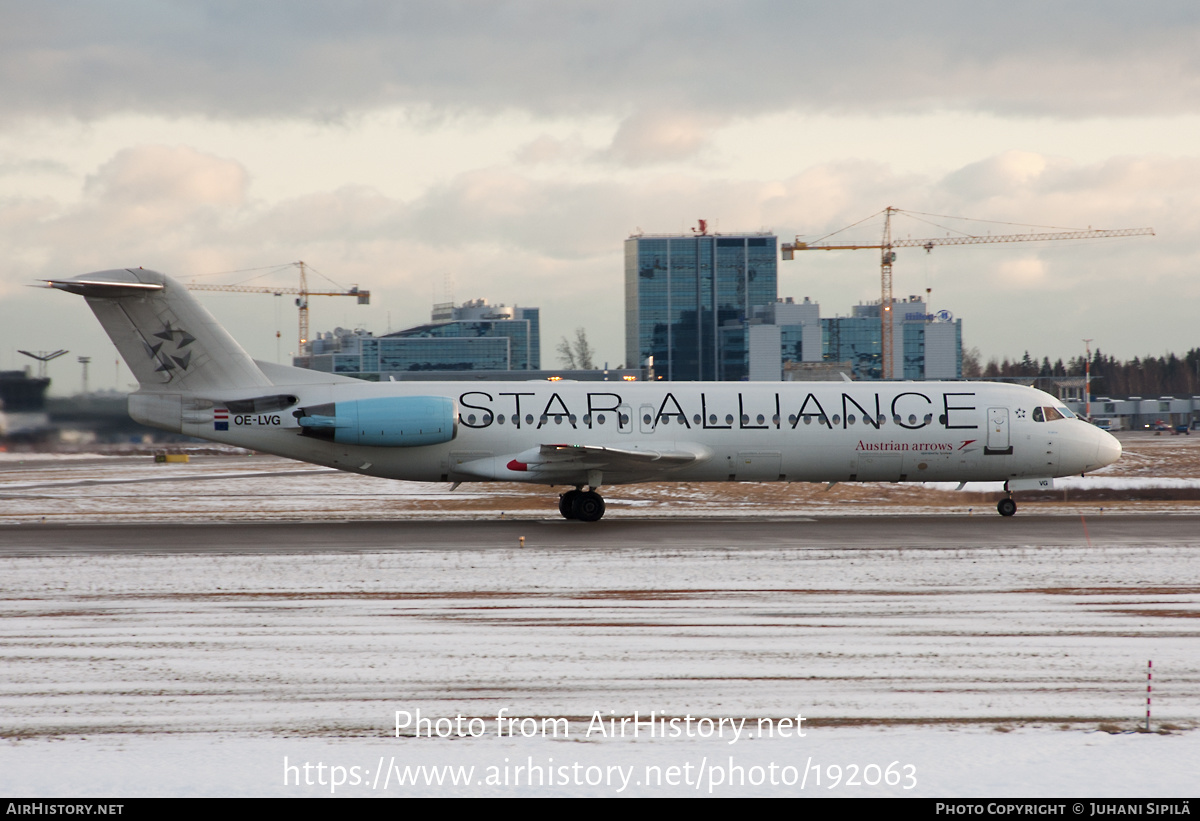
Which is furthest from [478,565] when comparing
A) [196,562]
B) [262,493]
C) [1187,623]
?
[262,493]

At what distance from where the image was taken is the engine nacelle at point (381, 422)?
82.9 feet

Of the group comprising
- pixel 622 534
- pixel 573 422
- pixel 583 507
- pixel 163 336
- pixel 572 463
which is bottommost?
pixel 622 534

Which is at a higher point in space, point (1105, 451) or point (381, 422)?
point (381, 422)

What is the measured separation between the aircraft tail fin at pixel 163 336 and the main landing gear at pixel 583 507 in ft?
26.2

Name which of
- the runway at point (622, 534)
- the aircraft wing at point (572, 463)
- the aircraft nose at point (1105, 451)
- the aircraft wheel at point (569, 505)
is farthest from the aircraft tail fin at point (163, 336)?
the aircraft nose at point (1105, 451)

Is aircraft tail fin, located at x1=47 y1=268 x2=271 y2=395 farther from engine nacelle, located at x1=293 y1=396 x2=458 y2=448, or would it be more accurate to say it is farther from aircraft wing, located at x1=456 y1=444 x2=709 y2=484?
aircraft wing, located at x1=456 y1=444 x2=709 y2=484

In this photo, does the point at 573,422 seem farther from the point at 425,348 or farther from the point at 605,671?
the point at 425,348

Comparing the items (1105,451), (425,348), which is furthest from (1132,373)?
(1105,451)

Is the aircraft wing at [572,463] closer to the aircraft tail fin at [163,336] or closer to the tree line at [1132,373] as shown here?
the aircraft tail fin at [163,336]

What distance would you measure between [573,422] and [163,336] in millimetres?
9615

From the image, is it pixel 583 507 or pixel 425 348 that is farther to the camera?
pixel 425 348

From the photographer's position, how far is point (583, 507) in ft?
85.3

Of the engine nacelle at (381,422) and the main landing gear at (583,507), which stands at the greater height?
the engine nacelle at (381,422)

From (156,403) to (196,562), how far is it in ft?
26.7
